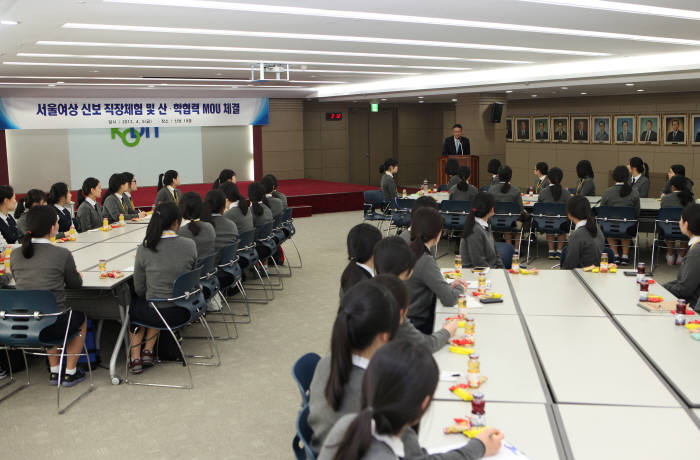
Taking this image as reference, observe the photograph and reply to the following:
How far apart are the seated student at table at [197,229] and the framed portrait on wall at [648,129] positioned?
11953 mm

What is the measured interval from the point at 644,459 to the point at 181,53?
22.4 ft

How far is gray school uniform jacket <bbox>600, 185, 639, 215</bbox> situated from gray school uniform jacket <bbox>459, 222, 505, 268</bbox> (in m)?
4.15

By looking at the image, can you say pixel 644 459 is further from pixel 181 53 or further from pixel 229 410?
pixel 181 53

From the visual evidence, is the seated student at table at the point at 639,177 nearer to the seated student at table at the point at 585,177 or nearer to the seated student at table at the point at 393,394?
the seated student at table at the point at 585,177

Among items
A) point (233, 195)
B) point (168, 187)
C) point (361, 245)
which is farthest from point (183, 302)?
point (168, 187)

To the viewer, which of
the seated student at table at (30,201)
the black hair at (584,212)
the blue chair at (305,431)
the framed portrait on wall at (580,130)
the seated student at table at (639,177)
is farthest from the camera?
the framed portrait on wall at (580,130)

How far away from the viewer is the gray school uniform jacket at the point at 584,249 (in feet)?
19.7

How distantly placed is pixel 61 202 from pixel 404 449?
6.99 m

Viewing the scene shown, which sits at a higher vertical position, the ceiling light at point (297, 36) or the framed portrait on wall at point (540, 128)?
the ceiling light at point (297, 36)

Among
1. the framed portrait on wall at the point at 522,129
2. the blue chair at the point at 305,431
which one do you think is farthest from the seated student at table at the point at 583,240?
the framed portrait on wall at the point at 522,129

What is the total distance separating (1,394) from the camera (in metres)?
5.12

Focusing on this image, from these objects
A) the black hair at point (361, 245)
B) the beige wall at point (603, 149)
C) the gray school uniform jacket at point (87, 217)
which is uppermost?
the beige wall at point (603, 149)

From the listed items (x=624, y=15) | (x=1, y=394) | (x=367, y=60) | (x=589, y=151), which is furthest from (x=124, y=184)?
(x=589, y=151)

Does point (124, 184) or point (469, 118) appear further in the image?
point (469, 118)
